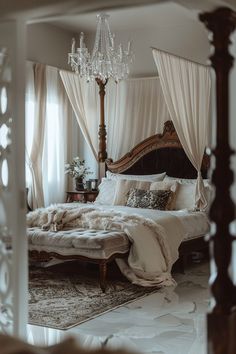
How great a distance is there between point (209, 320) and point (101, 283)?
2468mm

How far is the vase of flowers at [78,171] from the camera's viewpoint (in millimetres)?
8352

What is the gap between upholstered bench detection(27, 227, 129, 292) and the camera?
215 inches

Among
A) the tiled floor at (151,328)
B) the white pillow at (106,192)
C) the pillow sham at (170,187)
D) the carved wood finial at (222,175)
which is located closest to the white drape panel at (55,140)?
the white pillow at (106,192)

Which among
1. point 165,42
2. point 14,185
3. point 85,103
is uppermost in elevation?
point 165,42

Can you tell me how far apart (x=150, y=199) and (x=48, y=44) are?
2.90 m

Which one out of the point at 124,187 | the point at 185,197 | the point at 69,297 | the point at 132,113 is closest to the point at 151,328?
the point at 69,297

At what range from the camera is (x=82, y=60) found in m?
6.87

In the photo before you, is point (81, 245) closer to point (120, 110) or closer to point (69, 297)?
point (69, 297)

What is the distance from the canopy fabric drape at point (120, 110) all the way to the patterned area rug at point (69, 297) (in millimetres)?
2727

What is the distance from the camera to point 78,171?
27.3ft

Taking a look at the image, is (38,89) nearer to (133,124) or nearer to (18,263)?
(133,124)

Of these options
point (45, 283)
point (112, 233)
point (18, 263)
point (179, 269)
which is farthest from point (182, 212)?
point (18, 263)

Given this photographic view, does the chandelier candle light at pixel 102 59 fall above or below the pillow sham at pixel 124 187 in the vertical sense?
above

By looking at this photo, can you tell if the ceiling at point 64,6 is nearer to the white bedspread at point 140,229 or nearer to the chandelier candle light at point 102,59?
the white bedspread at point 140,229
